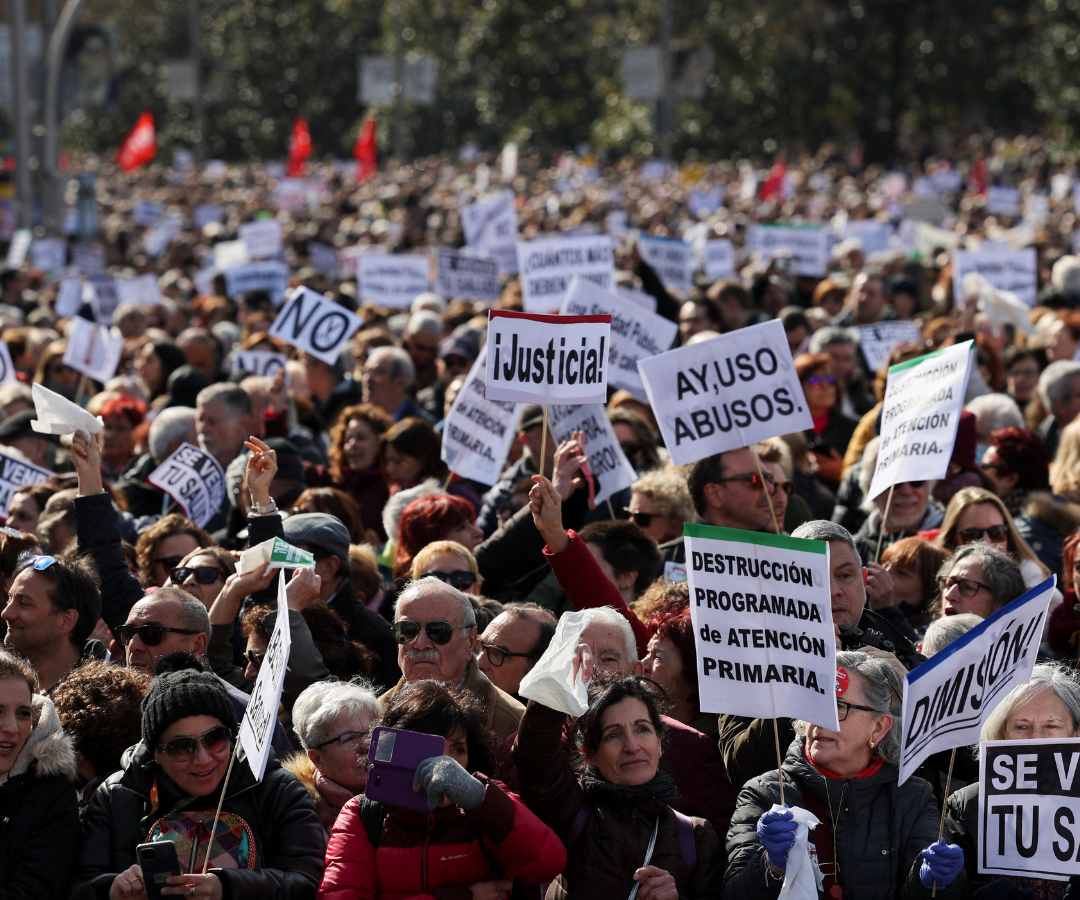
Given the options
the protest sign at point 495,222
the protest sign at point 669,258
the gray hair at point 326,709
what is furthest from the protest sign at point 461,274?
the gray hair at point 326,709

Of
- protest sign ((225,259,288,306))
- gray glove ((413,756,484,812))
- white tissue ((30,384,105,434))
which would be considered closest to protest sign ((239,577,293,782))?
gray glove ((413,756,484,812))

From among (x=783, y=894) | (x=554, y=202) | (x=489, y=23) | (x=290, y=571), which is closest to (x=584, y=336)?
(x=290, y=571)

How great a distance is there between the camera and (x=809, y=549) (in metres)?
4.23

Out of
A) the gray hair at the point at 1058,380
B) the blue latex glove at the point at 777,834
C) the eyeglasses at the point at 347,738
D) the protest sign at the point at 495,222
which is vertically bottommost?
the blue latex glove at the point at 777,834

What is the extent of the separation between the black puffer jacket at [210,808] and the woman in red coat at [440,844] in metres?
0.08

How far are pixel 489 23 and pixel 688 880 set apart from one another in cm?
5315

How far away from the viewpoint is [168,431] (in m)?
8.33

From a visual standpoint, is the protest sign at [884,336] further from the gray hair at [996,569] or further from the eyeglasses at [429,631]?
the eyeglasses at [429,631]

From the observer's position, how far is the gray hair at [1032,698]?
439 cm

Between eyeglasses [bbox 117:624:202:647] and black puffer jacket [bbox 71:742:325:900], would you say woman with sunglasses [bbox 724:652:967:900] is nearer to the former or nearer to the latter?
black puffer jacket [bbox 71:742:325:900]

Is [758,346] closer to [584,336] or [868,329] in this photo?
[584,336]

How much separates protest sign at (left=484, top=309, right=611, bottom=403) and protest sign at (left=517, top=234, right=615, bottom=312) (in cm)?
538

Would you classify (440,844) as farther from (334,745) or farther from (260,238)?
(260,238)

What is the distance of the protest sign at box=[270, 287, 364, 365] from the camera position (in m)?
10.4
